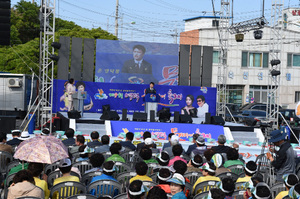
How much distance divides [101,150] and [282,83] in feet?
120

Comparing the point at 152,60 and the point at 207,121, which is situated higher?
the point at 152,60

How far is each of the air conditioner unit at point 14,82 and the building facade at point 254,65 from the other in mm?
21833

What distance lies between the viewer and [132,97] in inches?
861

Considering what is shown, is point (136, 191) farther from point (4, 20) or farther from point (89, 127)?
point (89, 127)

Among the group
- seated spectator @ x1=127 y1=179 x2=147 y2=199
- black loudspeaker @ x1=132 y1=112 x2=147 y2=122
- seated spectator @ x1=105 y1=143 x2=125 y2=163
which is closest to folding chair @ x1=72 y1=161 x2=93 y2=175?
seated spectator @ x1=105 y1=143 x2=125 y2=163

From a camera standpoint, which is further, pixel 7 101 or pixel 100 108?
pixel 7 101

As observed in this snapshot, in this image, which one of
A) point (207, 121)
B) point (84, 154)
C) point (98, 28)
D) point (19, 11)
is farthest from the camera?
point (19, 11)

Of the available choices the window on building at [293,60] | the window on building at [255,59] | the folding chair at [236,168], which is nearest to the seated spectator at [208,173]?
the folding chair at [236,168]

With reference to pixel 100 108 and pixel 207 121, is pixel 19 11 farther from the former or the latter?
pixel 207 121

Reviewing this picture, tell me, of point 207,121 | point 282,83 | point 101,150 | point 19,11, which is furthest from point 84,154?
point 19,11

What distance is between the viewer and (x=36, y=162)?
6082 millimetres

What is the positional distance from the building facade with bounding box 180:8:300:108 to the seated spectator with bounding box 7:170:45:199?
36535 millimetres

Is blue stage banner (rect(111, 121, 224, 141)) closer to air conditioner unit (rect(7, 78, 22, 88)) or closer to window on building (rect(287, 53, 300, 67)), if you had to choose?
air conditioner unit (rect(7, 78, 22, 88))

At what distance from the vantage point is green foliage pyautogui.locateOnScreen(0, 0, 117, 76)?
116ft
